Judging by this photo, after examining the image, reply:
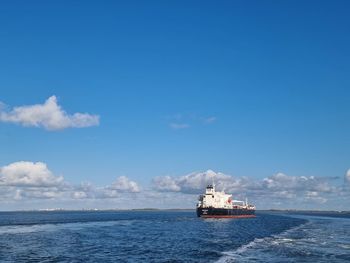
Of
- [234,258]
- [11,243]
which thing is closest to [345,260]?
[234,258]

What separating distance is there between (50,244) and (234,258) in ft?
108

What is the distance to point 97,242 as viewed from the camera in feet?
266

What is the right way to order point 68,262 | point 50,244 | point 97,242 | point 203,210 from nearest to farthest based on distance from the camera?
point 68,262 < point 50,244 < point 97,242 < point 203,210

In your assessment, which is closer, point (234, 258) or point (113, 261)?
point (113, 261)

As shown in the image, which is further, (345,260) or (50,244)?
(50,244)

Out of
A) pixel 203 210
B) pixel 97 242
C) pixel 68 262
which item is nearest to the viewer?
pixel 68 262

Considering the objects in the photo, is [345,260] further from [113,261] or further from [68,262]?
[68,262]

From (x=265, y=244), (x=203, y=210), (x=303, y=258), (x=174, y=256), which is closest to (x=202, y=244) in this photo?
(x=265, y=244)

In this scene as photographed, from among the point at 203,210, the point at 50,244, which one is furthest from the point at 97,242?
the point at 203,210

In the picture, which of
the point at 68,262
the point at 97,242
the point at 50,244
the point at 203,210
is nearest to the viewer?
the point at 68,262

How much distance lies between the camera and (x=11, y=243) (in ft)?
252

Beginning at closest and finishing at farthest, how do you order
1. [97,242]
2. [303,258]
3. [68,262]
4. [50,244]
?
[68,262] → [303,258] → [50,244] → [97,242]

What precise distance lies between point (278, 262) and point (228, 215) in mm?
145633

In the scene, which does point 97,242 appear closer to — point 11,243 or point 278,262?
point 11,243
